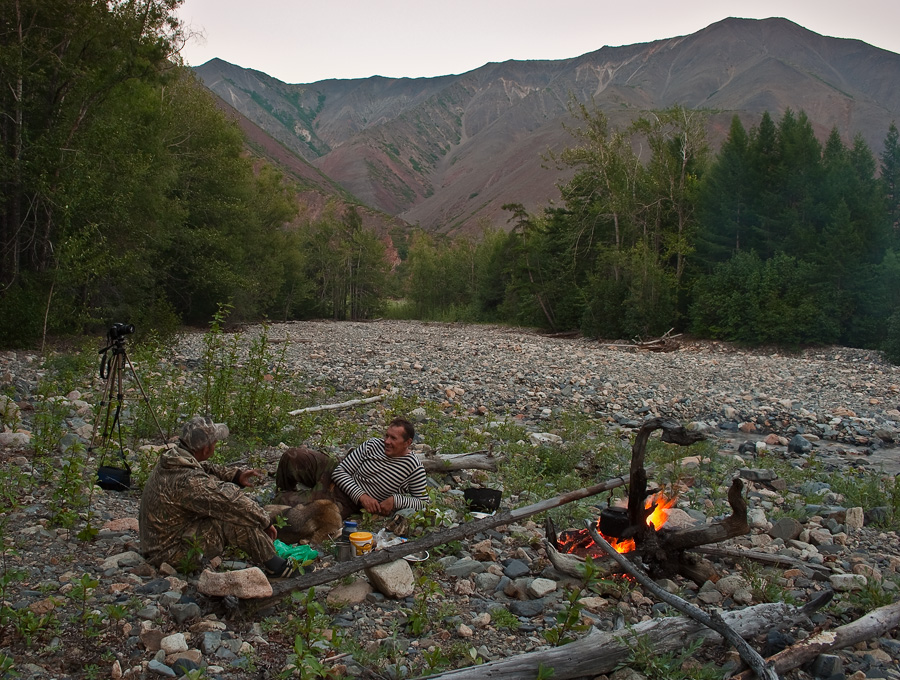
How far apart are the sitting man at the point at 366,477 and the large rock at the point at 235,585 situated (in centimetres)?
150

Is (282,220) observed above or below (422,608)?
above

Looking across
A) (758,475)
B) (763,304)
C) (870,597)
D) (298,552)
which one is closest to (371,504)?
(298,552)

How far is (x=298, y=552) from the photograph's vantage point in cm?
427

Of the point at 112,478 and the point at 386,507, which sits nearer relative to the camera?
the point at 386,507

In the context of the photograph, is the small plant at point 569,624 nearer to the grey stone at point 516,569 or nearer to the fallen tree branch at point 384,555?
the grey stone at point 516,569

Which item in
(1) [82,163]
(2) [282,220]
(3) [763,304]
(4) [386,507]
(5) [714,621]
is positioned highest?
(2) [282,220]

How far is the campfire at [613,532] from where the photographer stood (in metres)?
4.45

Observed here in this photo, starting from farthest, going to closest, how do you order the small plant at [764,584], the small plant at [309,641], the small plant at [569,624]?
the small plant at [764,584] < the small plant at [569,624] < the small plant at [309,641]

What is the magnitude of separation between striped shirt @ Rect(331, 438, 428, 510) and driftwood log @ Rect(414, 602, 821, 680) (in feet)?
6.97

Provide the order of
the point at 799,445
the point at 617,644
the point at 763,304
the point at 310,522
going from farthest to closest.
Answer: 1. the point at 763,304
2. the point at 799,445
3. the point at 310,522
4. the point at 617,644

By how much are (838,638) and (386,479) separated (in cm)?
317

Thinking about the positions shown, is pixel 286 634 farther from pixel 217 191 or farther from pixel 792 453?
pixel 217 191

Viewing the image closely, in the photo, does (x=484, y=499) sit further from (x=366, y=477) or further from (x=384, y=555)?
(x=384, y=555)

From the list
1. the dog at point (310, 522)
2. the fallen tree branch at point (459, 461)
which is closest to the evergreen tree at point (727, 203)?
the fallen tree branch at point (459, 461)
